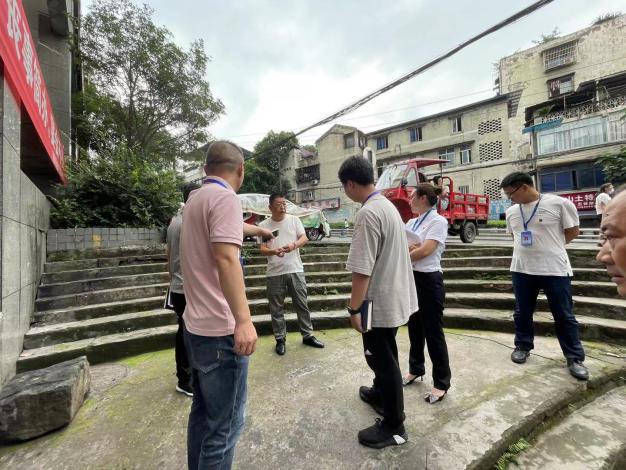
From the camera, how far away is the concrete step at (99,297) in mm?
3550

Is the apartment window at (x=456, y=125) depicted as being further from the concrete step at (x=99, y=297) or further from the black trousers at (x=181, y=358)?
the black trousers at (x=181, y=358)

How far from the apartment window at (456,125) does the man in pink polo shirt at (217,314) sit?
76.8 ft

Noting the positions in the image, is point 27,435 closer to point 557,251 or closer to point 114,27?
point 557,251

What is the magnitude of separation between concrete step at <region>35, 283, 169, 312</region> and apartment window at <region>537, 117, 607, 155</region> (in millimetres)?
20716

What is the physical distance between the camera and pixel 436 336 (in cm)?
224

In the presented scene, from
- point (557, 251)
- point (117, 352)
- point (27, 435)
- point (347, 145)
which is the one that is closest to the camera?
point (27, 435)

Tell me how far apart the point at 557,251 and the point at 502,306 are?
1763mm

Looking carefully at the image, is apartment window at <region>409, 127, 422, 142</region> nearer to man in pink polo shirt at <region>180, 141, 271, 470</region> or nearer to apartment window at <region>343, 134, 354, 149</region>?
apartment window at <region>343, 134, 354, 149</region>

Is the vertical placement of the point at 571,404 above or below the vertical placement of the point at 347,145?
below

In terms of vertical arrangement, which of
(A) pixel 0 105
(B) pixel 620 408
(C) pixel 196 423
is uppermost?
(A) pixel 0 105

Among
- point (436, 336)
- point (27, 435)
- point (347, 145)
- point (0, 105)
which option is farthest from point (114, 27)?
point (347, 145)

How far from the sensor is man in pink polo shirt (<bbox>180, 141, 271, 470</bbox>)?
1246 millimetres

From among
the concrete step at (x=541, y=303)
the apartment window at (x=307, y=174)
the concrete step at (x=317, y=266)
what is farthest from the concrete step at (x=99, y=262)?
the apartment window at (x=307, y=174)

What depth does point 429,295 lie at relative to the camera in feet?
7.52
